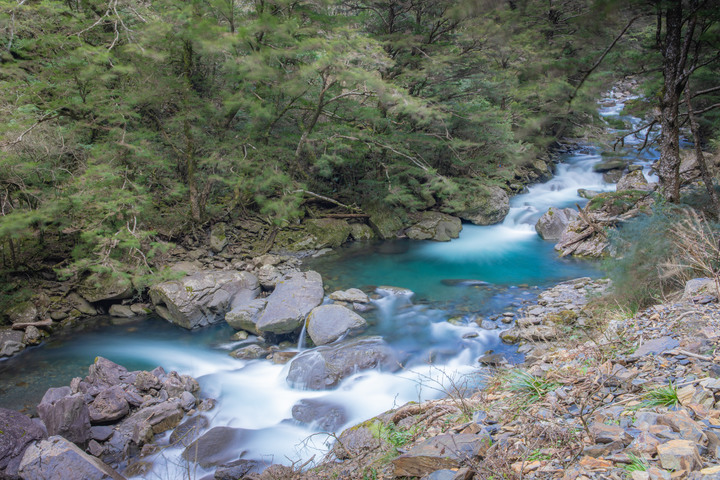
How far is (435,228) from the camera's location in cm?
1339

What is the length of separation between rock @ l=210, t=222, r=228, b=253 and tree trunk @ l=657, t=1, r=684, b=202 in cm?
959

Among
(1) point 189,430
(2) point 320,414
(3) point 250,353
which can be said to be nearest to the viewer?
(1) point 189,430

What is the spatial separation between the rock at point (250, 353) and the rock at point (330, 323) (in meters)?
0.85

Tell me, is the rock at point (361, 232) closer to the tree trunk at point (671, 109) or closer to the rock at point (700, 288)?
the tree trunk at point (671, 109)

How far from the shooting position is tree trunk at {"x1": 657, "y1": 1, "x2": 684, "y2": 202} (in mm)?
5758

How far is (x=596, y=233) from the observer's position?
1032 centimetres

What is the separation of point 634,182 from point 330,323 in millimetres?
13057

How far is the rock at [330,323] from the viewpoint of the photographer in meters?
6.77

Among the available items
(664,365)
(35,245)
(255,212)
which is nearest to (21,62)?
(35,245)

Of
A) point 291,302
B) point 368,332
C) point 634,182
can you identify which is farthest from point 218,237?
point 634,182

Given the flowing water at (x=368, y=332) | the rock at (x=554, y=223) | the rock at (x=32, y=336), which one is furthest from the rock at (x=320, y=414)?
the rock at (x=554, y=223)

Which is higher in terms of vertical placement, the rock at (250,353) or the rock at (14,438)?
the rock at (14,438)

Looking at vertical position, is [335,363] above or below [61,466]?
below

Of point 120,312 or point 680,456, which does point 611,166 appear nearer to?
point 680,456
